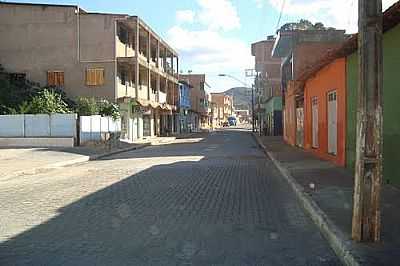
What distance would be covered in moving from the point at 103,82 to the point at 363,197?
35.1m

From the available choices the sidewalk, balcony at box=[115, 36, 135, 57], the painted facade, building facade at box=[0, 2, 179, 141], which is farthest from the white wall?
the painted facade

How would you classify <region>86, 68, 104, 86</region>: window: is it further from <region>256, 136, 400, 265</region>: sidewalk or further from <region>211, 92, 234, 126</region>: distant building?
<region>211, 92, 234, 126</region>: distant building

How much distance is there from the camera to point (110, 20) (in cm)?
3944

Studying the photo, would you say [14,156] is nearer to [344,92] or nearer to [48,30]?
[344,92]

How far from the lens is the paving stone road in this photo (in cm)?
627

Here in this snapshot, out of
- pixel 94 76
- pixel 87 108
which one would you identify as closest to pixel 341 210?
pixel 87 108

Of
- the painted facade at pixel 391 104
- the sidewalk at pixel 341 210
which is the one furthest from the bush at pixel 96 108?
the painted facade at pixel 391 104

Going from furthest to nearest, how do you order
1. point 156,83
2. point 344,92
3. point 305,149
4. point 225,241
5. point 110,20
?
1. point 156,83
2. point 110,20
3. point 305,149
4. point 344,92
5. point 225,241

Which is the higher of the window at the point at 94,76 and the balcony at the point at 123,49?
the balcony at the point at 123,49

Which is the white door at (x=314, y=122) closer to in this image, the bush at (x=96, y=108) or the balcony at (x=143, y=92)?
the bush at (x=96, y=108)

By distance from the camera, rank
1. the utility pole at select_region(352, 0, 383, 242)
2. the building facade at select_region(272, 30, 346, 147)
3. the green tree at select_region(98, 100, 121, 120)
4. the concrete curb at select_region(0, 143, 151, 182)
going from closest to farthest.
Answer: the utility pole at select_region(352, 0, 383, 242) < the concrete curb at select_region(0, 143, 151, 182) < the building facade at select_region(272, 30, 346, 147) < the green tree at select_region(98, 100, 121, 120)

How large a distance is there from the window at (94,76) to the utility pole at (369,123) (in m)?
34.6

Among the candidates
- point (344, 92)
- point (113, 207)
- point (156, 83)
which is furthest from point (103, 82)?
point (113, 207)

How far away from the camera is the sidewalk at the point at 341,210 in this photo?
581 centimetres
